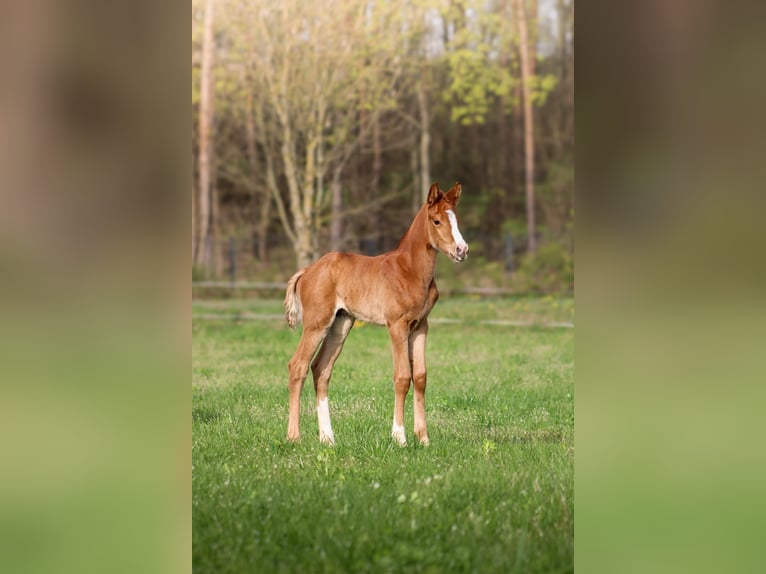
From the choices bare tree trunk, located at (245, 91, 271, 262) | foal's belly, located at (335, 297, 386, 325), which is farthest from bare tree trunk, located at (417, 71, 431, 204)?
foal's belly, located at (335, 297, 386, 325)

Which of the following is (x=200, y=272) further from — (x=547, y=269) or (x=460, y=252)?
(x=460, y=252)

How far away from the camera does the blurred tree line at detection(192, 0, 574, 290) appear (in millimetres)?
20141

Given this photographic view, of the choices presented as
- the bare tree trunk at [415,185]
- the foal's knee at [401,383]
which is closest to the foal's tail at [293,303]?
the foal's knee at [401,383]

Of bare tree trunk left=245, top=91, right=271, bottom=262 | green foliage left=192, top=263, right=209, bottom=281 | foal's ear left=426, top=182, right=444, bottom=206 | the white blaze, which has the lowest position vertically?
green foliage left=192, top=263, right=209, bottom=281

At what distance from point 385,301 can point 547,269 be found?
58.5ft

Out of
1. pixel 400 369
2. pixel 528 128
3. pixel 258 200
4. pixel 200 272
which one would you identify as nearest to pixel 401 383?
pixel 400 369

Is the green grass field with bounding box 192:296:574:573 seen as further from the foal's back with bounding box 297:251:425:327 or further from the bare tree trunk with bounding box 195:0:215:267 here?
the bare tree trunk with bounding box 195:0:215:267

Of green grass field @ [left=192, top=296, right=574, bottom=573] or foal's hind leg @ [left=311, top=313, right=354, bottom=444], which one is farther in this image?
foal's hind leg @ [left=311, top=313, right=354, bottom=444]

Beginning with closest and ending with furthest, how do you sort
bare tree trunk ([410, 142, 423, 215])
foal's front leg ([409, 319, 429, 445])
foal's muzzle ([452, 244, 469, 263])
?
foal's muzzle ([452, 244, 469, 263]) < foal's front leg ([409, 319, 429, 445]) < bare tree trunk ([410, 142, 423, 215])

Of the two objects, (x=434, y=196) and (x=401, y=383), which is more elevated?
(x=434, y=196)

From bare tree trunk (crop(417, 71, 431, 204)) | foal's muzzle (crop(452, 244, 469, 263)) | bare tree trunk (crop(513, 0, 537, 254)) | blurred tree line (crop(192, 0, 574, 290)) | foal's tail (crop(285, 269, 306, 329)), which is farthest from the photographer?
bare tree trunk (crop(513, 0, 537, 254))

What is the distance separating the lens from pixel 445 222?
21.1ft

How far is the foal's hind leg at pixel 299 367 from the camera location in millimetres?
6844

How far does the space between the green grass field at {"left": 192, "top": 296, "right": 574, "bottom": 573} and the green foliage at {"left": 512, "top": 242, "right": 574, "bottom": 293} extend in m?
11.4
